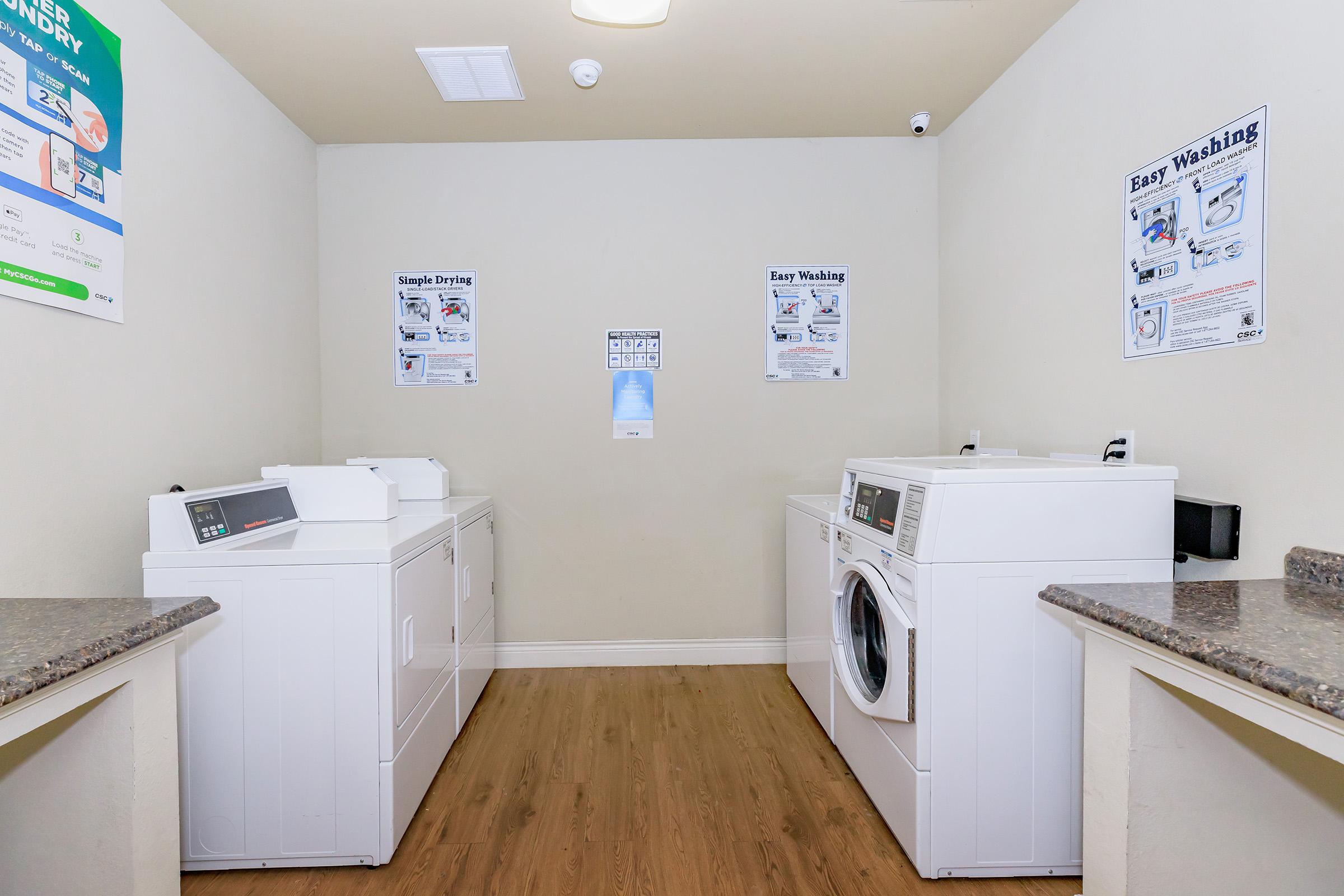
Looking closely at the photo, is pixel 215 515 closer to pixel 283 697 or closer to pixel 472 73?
pixel 283 697

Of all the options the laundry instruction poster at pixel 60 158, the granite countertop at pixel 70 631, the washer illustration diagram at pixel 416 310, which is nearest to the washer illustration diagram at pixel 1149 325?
the granite countertop at pixel 70 631

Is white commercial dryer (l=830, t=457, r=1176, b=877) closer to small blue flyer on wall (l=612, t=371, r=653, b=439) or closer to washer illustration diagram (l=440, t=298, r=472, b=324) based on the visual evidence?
small blue flyer on wall (l=612, t=371, r=653, b=439)

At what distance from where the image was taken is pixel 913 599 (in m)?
1.67

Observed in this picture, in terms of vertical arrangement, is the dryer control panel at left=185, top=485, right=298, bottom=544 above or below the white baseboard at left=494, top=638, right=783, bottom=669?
above

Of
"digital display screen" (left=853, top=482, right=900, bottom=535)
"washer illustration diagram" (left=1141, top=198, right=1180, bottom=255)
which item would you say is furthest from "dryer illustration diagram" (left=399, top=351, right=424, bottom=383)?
"washer illustration diagram" (left=1141, top=198, right=1180, bottom=255)

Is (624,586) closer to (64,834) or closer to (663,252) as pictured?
(663,252)

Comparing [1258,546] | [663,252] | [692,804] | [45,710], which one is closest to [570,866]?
[692,804]

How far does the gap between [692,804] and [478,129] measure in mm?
2869

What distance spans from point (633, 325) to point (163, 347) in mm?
1792

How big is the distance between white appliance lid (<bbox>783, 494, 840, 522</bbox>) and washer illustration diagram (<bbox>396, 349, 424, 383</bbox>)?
71.2 inches

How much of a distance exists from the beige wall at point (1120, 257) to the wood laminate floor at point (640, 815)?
46.7 inches

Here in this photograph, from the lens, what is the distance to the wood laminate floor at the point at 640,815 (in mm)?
1691

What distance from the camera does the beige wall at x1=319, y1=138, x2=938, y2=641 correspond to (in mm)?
3082

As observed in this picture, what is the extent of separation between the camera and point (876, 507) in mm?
1914
